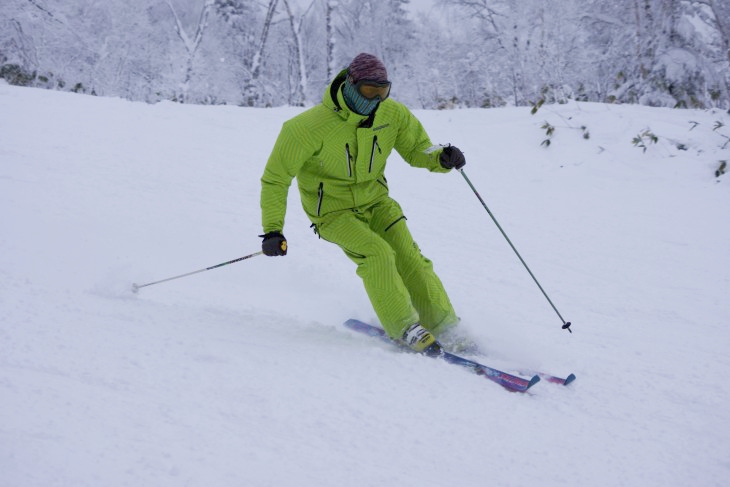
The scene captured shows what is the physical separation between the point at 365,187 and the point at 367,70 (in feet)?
2.53

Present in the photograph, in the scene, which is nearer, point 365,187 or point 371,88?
point 371,88

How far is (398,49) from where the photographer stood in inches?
1186

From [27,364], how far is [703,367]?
3.59 meters

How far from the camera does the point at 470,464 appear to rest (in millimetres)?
2119

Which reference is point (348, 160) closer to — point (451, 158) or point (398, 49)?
point (451, 158)

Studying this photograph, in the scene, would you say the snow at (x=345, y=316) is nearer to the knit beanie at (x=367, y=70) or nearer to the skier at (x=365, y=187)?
the skier at (x=365, y=187)

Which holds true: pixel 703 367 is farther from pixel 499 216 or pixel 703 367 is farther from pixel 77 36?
pixel 77 36

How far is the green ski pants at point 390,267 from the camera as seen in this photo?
129 inches

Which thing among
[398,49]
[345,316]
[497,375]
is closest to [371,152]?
[345,316]

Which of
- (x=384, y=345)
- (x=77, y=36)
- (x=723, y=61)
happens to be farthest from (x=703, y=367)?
(x=77, y=36)

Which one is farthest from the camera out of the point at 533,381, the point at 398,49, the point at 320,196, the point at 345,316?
the point at 398,49

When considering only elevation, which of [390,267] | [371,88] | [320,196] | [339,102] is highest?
[371,88]

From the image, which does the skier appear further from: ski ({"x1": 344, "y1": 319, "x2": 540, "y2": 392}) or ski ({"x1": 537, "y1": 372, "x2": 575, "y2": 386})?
ski ({"x1": 537, "y1": 372, "x2": 575, "y2": 386})

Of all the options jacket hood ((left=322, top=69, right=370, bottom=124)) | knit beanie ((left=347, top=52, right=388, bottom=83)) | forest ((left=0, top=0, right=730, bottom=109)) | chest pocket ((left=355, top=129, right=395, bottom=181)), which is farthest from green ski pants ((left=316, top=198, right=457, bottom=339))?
forest ((left=0, top=0, right=730, bottom=109))
